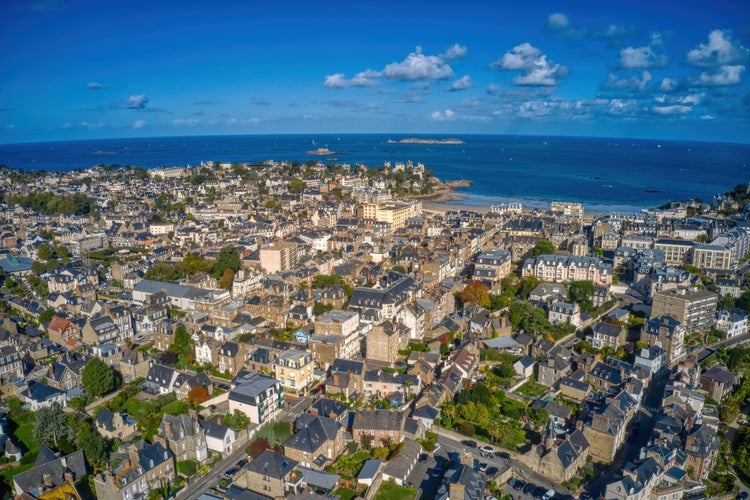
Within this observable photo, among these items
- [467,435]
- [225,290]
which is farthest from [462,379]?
[225,290]

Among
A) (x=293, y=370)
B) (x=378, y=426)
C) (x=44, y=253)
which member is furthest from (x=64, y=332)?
(x=44, y=253)

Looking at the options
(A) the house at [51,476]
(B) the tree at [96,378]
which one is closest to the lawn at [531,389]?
(A) the house at [51,476]

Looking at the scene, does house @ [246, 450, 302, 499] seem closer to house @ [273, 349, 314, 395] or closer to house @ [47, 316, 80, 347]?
house @ [273, 349, 314, 395]

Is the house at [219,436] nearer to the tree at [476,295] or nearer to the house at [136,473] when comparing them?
the house at [136,473]

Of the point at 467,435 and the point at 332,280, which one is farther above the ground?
the point at 332,280

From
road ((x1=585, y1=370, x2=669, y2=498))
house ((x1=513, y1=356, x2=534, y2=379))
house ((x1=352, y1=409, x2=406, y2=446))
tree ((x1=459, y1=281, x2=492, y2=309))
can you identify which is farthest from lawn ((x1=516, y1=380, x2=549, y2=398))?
Result: tree ((x1=459, y1=281, x2=492, y2=309))

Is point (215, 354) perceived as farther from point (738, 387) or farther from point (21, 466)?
point (738, 387)
